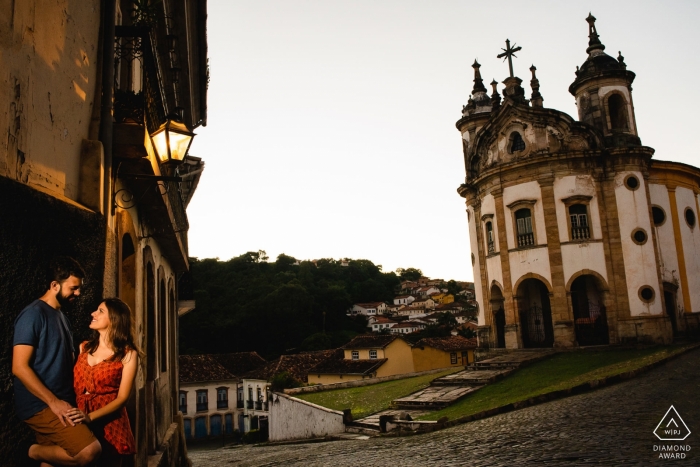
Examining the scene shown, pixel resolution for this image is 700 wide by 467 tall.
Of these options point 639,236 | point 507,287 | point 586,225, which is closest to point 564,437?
point 507,287

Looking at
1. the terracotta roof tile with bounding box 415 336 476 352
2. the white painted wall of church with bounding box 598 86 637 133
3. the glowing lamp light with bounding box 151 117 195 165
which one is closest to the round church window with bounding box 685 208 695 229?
the white painted wall of church with bounding box 598 86 637 133

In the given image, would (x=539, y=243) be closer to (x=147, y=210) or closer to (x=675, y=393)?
(x=675, y=393)

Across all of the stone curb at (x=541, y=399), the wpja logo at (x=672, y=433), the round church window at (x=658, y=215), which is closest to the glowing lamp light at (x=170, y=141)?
the wpja logo at (x=672, y=433)

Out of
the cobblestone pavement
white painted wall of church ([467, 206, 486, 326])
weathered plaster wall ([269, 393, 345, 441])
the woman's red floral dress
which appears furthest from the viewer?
white painted wall of church ([467, 206, 486, 326])

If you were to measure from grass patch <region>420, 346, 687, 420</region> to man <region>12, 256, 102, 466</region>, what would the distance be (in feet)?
35.4

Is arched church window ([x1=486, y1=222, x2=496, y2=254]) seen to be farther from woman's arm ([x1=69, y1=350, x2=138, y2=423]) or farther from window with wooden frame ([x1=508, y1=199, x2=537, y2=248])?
woman's arm ([x1=69, y1=350, x2=138, y2=423])

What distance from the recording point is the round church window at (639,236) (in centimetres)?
2228

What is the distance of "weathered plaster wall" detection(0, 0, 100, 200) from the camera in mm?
3430

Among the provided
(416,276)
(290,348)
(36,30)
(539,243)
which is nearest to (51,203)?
(36,30)

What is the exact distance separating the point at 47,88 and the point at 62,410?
7.48 ft

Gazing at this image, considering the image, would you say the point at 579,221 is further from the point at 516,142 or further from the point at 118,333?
the point at 118,333

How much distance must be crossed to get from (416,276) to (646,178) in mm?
160388

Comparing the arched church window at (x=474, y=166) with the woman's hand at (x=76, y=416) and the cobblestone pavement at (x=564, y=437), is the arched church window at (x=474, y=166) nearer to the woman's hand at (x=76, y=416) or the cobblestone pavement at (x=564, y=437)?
the cobblestone pavement at (x=564, y=437)

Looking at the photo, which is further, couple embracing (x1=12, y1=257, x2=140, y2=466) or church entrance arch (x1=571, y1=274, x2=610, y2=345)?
church entrance arch (x1=571, y1=274, x2=610, y2=345)
